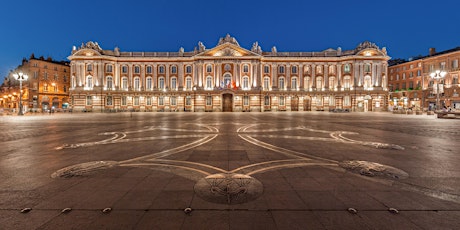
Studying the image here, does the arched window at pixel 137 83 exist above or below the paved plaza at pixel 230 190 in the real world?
above

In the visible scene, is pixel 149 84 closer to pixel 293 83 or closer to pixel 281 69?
pixel 281 69

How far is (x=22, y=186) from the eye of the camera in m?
4.51

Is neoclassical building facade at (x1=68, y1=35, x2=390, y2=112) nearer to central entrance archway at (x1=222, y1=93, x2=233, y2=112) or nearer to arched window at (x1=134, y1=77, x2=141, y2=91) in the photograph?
arched window at (x1=134, y1=77, x2=141, y2=91)

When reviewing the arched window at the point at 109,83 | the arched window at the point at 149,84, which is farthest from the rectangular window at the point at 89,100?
the arched window at the point at 149,84

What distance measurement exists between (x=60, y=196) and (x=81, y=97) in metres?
58.5

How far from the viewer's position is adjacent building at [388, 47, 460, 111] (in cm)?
4812

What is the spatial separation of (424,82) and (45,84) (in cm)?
9711

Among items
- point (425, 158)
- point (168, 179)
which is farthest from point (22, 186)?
point (425, 158)

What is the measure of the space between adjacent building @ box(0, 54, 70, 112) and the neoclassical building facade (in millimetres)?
15322

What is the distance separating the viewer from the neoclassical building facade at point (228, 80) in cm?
5266

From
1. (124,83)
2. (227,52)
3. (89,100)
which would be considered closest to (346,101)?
(227,52)

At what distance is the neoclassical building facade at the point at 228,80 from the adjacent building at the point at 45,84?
15322 mm

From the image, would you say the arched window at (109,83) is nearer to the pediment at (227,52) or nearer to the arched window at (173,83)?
the arched window at (173,83)

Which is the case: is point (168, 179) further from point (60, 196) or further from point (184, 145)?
point (184, 145)
